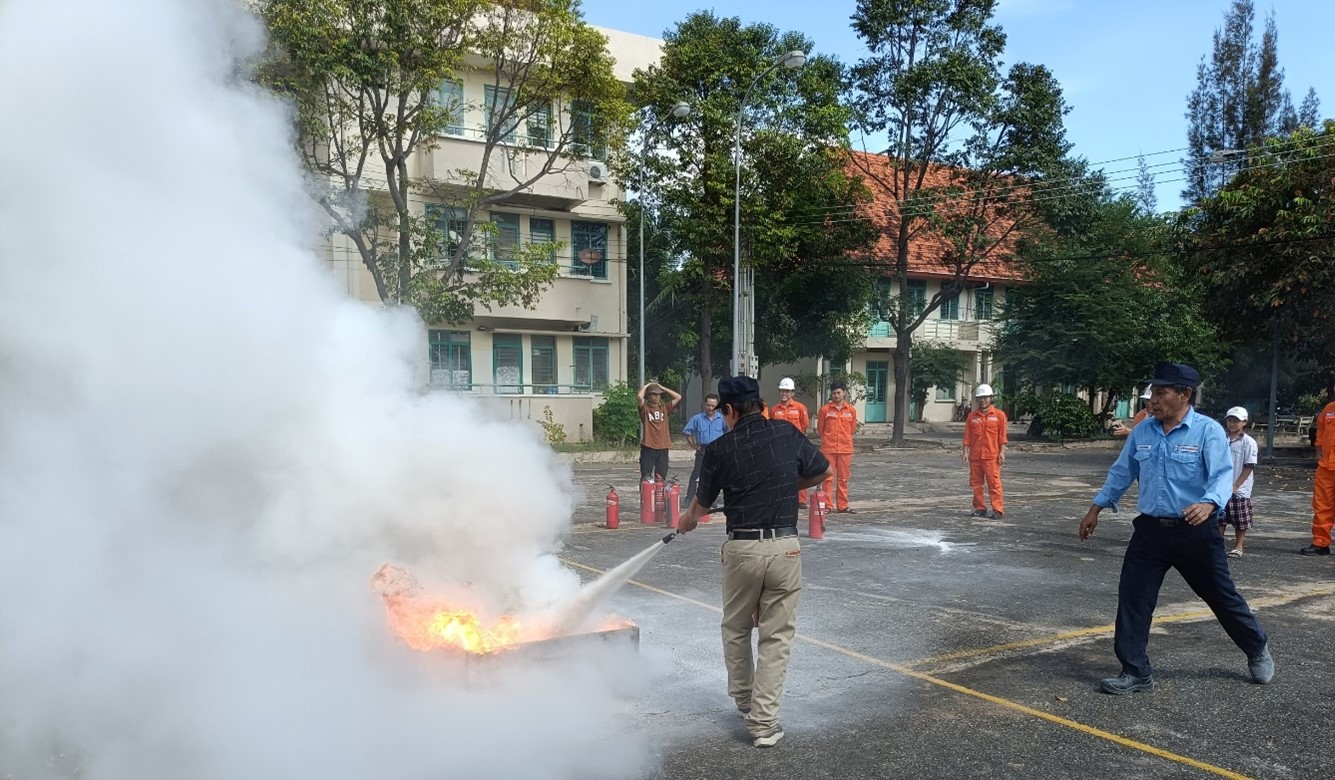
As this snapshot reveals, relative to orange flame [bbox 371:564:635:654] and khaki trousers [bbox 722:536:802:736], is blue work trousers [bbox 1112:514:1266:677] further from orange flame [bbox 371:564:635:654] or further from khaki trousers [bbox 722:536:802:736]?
orange flame [bbox 371:564:635:654]

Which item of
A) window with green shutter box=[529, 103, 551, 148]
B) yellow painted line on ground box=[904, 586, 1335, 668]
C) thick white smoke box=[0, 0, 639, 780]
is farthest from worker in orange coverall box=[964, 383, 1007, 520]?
window with green shutter box=[529, 103, 551, 148]

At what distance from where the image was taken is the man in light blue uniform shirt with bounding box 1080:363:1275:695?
5246 mm

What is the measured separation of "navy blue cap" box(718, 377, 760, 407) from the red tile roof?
2476 centimetres

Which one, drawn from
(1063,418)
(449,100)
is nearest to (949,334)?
(1063,418)

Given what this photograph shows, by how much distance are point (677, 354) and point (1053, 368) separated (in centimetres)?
1229

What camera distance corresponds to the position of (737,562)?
463 centimetres

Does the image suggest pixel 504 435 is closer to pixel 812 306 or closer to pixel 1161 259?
pixel 812 306

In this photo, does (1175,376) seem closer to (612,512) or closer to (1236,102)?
(612,512)

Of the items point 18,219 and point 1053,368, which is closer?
point 18,219

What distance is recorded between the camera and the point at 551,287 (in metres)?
26.4

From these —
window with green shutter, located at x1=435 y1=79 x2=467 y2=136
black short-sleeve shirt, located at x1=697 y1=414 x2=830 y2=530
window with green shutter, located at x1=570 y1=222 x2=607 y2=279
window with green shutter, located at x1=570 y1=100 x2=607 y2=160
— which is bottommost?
black short-sleeve shirt, located at x1=697 y1=414 x2=830 y2=530

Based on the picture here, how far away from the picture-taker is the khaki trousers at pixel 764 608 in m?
4.55

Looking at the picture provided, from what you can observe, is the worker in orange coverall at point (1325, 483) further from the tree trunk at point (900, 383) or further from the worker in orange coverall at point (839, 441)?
the tree trunk at point (900, 383)

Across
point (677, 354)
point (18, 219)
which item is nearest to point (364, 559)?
point (18, 219)
